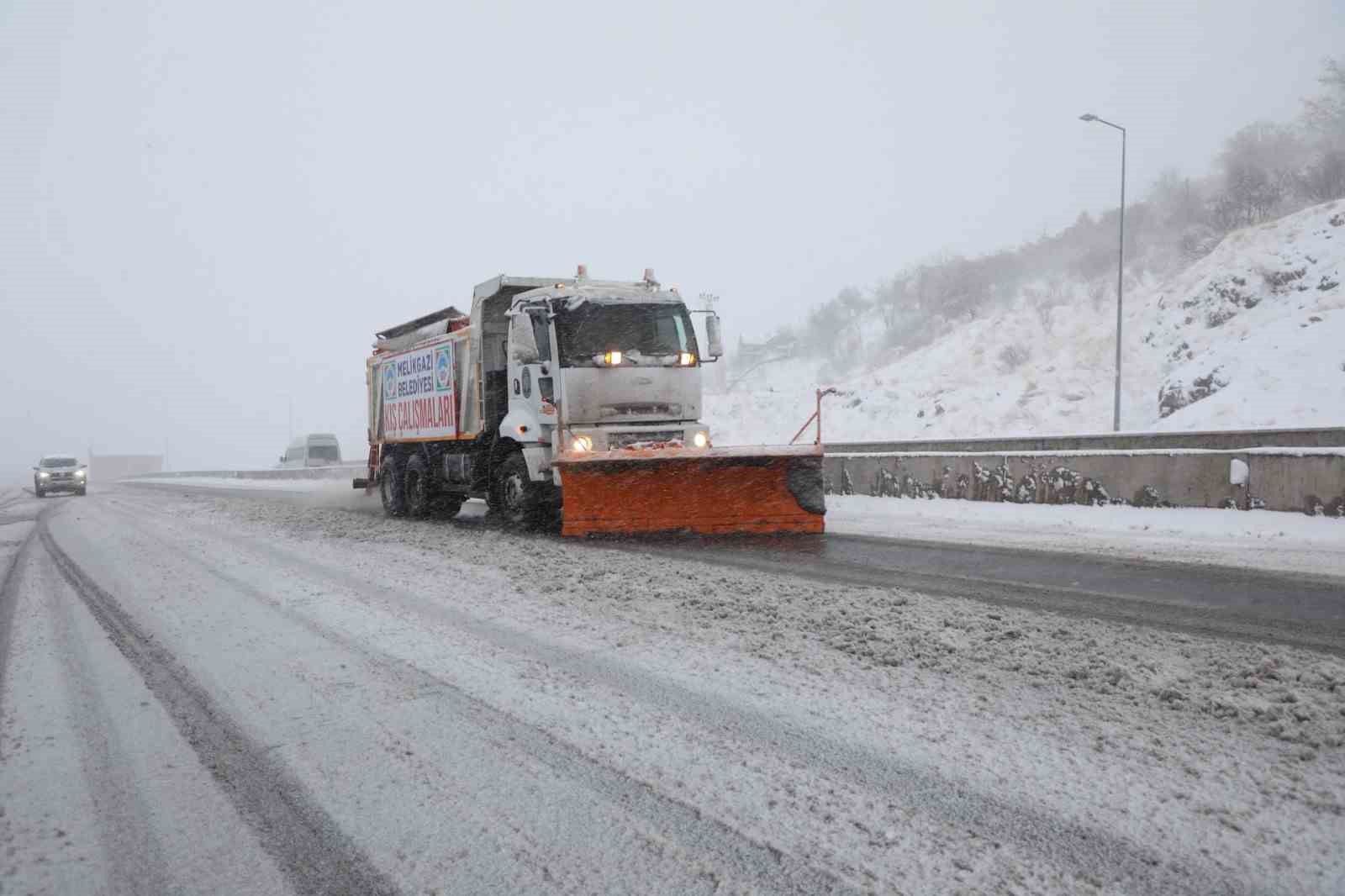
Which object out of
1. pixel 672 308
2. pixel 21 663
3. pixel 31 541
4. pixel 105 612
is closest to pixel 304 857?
pixel 21 663

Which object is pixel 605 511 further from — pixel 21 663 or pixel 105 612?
pixel 21 663

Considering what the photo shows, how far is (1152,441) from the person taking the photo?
12.1 m

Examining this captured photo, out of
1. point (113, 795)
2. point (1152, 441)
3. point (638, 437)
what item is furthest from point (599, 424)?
point (1152, 441)

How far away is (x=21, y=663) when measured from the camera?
4.66 meters

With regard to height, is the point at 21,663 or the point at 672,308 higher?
the point at 672,308

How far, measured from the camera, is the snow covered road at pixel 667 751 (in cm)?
226

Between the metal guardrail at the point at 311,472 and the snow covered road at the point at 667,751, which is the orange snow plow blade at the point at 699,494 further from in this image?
the metal guardrail at the point at 311,472

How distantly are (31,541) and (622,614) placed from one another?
10.8 metres

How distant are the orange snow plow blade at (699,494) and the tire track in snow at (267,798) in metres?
5.06

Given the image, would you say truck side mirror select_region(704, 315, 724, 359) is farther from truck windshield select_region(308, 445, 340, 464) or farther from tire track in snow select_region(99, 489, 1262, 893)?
truck windshield select_region(308, 445, 340, 464)

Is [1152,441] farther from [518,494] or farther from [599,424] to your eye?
[518,494]

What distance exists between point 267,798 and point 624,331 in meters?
8.01

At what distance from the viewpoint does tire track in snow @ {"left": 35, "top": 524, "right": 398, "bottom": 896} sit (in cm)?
224

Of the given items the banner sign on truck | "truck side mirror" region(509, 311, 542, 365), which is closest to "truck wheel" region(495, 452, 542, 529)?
"truck side mirror" region(509, 311, 542, 365)
